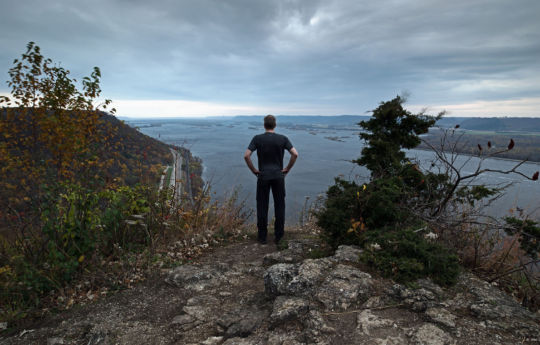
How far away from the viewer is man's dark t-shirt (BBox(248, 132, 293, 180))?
4613 mm

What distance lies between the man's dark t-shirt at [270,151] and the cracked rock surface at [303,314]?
1.91m

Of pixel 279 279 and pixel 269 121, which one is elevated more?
pixel 269 121

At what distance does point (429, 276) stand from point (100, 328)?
3.31m

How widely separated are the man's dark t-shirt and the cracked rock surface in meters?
1.91

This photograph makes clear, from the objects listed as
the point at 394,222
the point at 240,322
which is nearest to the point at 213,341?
the point at 240,322

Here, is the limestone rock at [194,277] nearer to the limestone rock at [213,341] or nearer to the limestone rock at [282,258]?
the limestone rock at [282,258]

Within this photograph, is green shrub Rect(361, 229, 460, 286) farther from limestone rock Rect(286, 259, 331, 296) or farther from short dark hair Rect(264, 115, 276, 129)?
short dark hair Rect(264, 115, 276, 129)

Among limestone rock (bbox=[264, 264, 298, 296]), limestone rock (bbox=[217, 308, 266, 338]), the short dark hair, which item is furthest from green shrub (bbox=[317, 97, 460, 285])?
the short dark hair

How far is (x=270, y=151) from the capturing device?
4.62 metres

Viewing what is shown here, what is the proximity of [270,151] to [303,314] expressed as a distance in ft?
9.15

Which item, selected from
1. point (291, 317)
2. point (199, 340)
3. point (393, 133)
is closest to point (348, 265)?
point (291, 317)

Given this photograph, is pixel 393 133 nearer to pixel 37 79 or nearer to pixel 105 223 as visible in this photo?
pixel 105 223

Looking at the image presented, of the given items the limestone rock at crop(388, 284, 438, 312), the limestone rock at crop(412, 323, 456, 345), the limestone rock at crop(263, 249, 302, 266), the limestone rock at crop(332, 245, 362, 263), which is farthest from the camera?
the limestone rock at crop(263, 249, 302, 266)

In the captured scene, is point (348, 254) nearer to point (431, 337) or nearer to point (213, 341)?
point (431, 337)
